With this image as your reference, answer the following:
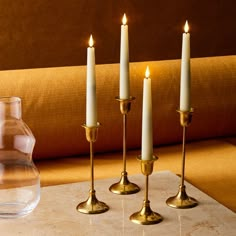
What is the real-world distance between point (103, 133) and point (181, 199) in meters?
0.60

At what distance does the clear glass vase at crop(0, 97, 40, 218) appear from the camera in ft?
4.01

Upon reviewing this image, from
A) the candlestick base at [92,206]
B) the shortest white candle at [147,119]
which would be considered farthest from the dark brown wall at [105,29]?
→ the shortest white candle at [147,119]

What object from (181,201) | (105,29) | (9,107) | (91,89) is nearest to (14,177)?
(9,107)

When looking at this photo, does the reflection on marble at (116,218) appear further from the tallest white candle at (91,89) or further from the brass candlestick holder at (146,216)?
the tallest white candle at (91,89)

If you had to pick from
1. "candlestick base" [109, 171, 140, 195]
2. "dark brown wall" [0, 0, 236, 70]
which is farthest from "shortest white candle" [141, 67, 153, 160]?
"dark brown wall" [0, 0, 236, 70]

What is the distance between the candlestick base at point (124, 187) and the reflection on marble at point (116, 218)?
0.01 meters

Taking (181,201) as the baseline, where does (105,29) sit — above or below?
above

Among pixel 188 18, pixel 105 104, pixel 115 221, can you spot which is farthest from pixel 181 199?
pixel 188 18

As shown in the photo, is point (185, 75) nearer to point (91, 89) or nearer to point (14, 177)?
point (91, 89)

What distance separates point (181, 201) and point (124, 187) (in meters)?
0.15

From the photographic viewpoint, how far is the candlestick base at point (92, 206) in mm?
1225

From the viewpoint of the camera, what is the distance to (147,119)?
3.63 ft

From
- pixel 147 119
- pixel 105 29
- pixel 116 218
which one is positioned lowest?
pixel 116 218

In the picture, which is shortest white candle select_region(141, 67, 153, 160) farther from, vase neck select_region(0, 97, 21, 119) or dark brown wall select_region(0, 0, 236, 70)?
dark brown wall select_region(0, 0, 236, 70)
